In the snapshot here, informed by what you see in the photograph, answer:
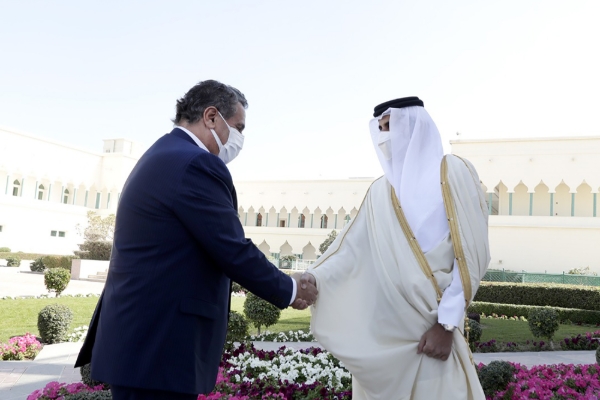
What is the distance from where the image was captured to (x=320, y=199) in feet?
118

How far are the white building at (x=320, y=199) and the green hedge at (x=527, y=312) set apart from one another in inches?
622

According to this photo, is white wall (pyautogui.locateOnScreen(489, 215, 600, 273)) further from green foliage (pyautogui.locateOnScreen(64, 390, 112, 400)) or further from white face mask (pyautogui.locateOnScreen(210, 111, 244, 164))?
white face mask (pyautogui.locateOnScreen(210, 111, 244, 164))

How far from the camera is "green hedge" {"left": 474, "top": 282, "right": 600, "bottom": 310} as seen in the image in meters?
13.0

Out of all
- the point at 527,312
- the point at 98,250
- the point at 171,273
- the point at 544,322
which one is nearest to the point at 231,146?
the point at 171,273

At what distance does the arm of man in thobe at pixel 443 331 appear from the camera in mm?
2096

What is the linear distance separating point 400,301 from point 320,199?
33.9 meters

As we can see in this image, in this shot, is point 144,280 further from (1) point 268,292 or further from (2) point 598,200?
(2) point 598,200

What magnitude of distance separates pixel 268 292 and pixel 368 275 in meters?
0.63

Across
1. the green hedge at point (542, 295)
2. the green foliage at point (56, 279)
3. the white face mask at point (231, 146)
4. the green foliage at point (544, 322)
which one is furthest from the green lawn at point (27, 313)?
the green hedge at point (542, 295)

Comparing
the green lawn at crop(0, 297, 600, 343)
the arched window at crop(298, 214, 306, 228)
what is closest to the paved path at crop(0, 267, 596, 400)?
the green lawn at crop(0, 297, 600, 343)

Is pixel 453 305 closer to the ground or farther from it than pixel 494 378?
farther from it

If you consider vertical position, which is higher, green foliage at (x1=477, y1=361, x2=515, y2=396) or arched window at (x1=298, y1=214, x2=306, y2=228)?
arched window at (x1=298, y1=214, x2=306, y2=228)

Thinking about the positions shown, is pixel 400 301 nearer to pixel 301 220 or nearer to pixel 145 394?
pixel 145 394

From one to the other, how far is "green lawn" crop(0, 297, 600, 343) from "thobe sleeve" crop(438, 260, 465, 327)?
711cm
